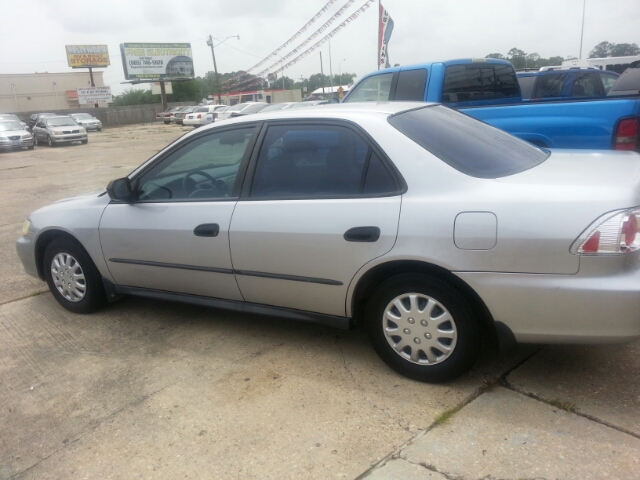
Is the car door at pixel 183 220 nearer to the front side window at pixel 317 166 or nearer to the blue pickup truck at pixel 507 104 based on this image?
the front side window at pixel 317 166

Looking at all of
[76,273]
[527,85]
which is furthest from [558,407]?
[527,85]

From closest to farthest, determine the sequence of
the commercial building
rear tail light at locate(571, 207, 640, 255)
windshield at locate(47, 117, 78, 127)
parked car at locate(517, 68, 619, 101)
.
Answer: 1. rear tail light at locate(571, 207, 640, 255)
2. parked car at locate(517, 68, 619, 101)
3. windshield at locate(47, 117, 78, 127)
4. the commercial building

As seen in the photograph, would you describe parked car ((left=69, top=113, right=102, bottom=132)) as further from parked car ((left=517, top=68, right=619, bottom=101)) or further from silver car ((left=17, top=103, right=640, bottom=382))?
silver car ((left=17, top=103, right=640, bottom=382))

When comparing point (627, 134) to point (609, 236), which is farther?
point (627, 134)

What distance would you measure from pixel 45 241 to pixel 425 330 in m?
3.29

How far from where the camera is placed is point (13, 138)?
2477 cm

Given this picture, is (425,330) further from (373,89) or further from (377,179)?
(373,89)

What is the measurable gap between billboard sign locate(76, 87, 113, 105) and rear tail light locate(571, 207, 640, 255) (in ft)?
194

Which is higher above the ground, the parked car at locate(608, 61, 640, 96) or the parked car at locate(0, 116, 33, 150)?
the parked car at locate(608, 61, 640, 96)

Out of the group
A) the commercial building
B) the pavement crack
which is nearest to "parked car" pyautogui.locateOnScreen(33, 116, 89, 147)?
the pavement crack

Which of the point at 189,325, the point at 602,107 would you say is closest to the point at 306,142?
the point at 189,325

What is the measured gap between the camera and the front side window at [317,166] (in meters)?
3.21

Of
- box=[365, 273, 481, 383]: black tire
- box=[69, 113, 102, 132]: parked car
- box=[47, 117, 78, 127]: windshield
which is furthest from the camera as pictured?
box=[69, 113, 102, 132]: parked car

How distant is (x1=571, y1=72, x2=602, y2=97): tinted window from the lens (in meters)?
9.73
